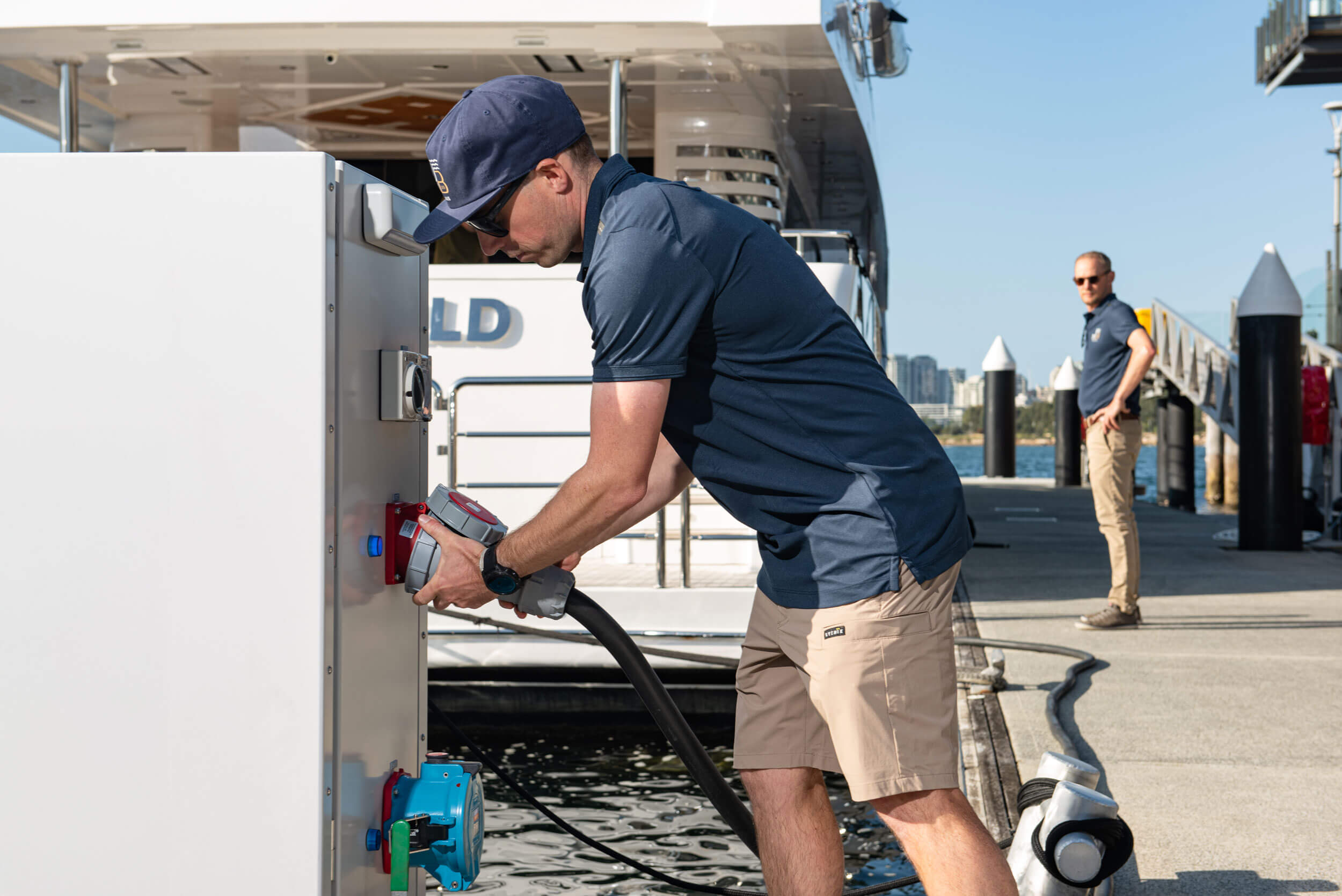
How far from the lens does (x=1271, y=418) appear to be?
9359 millimetres

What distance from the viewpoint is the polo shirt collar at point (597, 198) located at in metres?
1.83

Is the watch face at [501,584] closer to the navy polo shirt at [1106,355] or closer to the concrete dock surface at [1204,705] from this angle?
the concrete dock surface at [1204,705]

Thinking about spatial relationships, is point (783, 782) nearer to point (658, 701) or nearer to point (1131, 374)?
point (658, 701)

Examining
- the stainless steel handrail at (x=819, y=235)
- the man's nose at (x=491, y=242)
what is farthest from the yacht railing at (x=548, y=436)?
the man's nose at (x=491, y=242)

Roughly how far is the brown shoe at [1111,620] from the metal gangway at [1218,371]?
404 centimetres

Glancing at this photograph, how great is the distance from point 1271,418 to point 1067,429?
1139 cm

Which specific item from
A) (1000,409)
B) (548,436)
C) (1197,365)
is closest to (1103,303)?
(548,436)

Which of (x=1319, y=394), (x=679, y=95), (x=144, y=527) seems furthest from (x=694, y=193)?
(x=1319, y=394)

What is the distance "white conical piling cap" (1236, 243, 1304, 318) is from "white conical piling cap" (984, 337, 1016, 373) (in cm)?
1223

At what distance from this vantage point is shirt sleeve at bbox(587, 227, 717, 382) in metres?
1.71

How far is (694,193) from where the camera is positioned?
1.83 m

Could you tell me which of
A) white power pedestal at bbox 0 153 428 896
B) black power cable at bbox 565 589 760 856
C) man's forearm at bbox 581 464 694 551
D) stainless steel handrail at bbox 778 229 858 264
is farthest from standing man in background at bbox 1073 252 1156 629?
white power pedestal at bbox 0 153 428 896

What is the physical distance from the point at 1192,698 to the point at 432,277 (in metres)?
3.79

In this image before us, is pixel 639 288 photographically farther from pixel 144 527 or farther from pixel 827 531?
pixel 144 527
